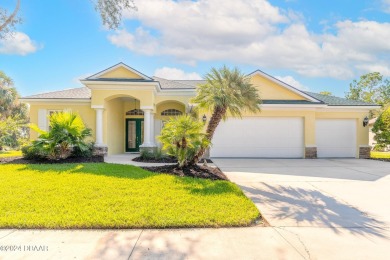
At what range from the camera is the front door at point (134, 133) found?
1812cm

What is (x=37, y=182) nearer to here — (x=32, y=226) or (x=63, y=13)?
(x=32, y=226)

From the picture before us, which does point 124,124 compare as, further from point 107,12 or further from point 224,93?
point 224,93

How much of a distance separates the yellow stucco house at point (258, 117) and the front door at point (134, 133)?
216 cm

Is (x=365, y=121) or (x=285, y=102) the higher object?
(x=285, y=102)

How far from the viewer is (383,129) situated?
15172 mm

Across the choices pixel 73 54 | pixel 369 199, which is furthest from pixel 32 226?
pixel 73 54

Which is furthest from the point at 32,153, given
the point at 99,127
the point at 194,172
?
the point at 194,172

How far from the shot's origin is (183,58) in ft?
57.9

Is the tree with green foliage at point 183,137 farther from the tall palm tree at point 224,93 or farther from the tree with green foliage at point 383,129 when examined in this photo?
the tree with green foliage at point 383,129

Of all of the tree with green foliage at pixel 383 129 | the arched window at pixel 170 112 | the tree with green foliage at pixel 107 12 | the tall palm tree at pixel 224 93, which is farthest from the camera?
the arched window at pixel 170 112

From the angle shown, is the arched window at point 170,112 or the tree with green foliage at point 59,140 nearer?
the tree with green foliage at point 59,140

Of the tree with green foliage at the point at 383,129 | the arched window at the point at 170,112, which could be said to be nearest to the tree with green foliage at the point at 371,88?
the tree with green foliage at the point at 383,129

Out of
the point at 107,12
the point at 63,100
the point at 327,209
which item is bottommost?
the point at 327,209

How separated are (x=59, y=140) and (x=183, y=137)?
583 centimetres
